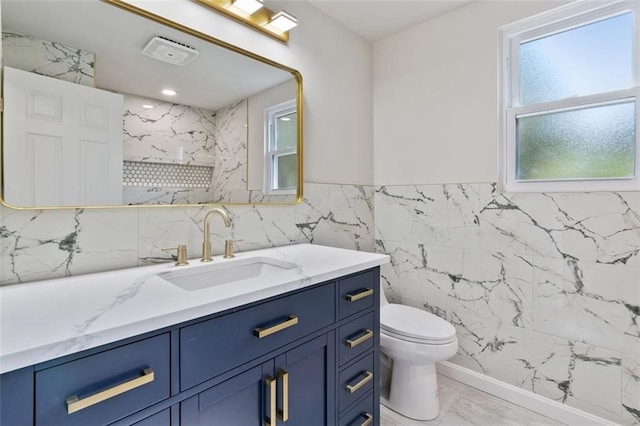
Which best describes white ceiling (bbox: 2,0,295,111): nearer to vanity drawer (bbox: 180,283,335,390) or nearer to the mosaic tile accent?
the mosaic tile accent

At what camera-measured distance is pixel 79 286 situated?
1.00 metres

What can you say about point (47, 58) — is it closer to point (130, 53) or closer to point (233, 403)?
point (130, 53)

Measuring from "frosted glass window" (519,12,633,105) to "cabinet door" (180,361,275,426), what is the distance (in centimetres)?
204

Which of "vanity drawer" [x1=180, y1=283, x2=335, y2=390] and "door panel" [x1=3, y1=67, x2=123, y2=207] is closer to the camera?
"vanity drawer" [x1=180, y1=283, x2=335, y2=390]

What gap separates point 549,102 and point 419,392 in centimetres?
177

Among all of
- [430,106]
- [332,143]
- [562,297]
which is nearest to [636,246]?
[562,297]

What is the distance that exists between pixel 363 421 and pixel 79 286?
4.02ft

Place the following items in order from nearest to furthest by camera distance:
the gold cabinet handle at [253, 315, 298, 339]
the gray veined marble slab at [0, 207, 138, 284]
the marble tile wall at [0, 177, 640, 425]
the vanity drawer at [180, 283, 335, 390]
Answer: the vanity drawer at [180, 283, 335, 390] < the gold cabinet handle at [253, 315, 298, 339] < the gray veined marble slab at [0, 207, 138, 284] < the marble tile wall at [0, 177, 640, 425]

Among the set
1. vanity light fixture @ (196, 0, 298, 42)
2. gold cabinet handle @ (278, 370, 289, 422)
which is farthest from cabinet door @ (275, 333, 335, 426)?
vanity light fixture @ (196, 0, 298, 42)

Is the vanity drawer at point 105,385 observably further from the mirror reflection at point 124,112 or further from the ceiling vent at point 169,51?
the ceiling vent at point 169,51

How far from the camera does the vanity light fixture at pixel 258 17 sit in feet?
5.02

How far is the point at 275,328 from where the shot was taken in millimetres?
975

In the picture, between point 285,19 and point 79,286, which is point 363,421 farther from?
point 285,19

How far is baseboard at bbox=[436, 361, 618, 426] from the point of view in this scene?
5.33 ft
